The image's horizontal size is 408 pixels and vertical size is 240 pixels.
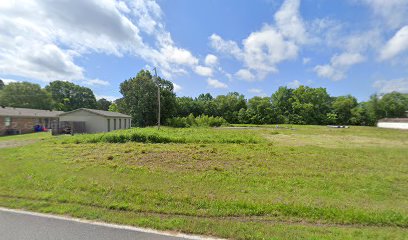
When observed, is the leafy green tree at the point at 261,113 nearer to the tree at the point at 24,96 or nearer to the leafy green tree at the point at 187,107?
the leafy green tree at the point at 187,107

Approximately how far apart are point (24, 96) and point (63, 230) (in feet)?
168

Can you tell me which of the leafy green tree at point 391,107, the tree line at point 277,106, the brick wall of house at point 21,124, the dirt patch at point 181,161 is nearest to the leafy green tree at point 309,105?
the tree line at point 277,106

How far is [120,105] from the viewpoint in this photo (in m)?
40.2

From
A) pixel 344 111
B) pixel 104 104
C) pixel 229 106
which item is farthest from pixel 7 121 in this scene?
pixel 344 111

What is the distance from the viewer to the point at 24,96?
Result: 40156mm

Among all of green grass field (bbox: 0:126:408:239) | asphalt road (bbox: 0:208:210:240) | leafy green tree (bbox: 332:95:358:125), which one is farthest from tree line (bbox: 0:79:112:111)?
leafy green tree (bbox: 332:95:358:125)

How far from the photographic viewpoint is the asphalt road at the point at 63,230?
293 centimetres

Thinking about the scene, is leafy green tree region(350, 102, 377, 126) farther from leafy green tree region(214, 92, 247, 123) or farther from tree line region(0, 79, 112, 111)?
tree line region(0, 79, 112, 111)

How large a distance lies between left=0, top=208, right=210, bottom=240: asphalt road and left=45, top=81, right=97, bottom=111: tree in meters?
62.3

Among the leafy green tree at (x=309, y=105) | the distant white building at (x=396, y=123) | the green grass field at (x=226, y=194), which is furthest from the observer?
the leafy green tree at (x=309, y=105)

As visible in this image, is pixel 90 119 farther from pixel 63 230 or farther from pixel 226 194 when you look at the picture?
pixel 226 194

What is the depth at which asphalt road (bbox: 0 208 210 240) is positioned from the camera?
9.60ft

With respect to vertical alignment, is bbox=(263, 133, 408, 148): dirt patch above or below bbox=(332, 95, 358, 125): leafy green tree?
below

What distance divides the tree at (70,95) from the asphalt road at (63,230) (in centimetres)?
6230
